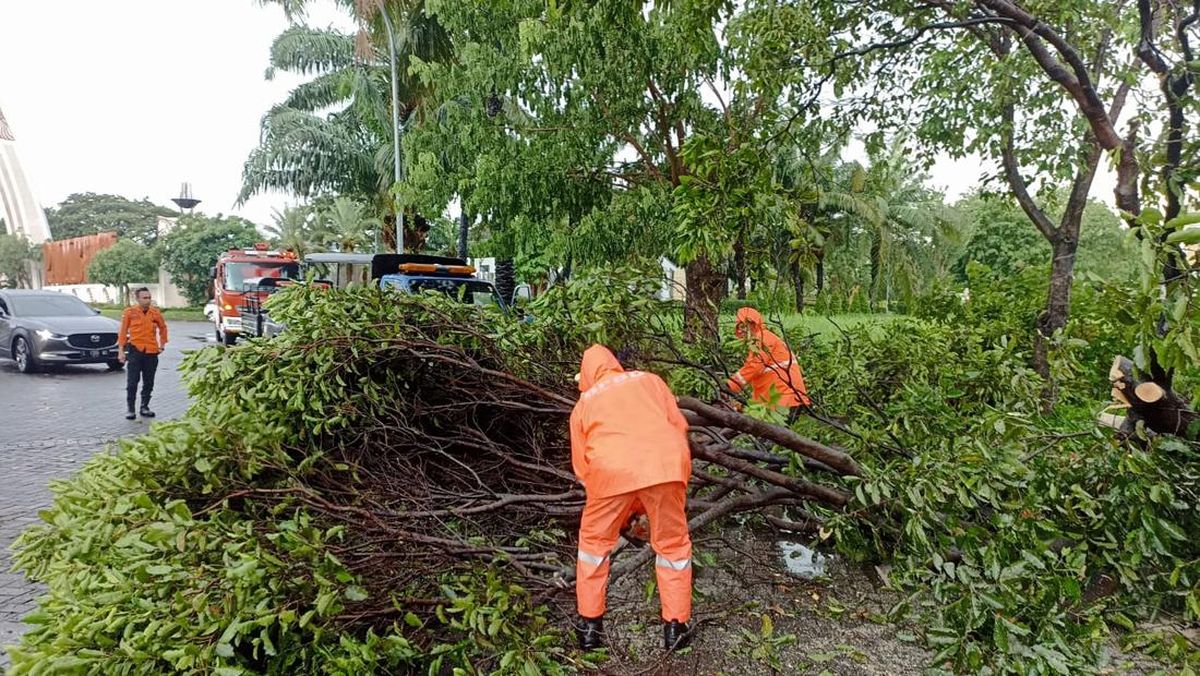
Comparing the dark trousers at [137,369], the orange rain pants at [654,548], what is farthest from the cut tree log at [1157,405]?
the dark trousers at [137,369]

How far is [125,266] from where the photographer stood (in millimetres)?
41312

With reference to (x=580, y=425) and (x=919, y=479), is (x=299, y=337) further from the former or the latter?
(x=919, y=479)

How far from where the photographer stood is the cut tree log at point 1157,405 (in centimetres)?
308

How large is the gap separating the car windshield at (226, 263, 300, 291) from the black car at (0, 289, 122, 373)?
4200 millimetres

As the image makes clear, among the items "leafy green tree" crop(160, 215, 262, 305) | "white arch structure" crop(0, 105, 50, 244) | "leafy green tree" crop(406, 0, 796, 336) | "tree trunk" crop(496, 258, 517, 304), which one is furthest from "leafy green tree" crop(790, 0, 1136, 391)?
"white arch structure" crop(0, 105, 50, 244)

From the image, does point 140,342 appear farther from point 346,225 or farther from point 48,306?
point 346,225

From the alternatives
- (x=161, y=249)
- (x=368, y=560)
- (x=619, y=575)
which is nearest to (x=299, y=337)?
(x=368, y=560)

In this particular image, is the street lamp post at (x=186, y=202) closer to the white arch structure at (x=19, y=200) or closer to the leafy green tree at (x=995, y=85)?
the white arch structure at (x=19, y=200)

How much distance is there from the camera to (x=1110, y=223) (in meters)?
33.7

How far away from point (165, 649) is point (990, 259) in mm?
37612

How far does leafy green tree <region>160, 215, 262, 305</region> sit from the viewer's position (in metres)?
36.5

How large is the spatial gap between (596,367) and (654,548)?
0.88m

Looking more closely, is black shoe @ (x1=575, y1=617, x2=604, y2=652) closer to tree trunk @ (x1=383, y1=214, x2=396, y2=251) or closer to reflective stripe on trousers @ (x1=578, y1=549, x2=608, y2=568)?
reflective stripe on trousers @ (x1=578, y1=549, x2=608, y2=568)

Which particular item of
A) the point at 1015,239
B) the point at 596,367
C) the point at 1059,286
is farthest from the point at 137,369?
the point at 1015,239
